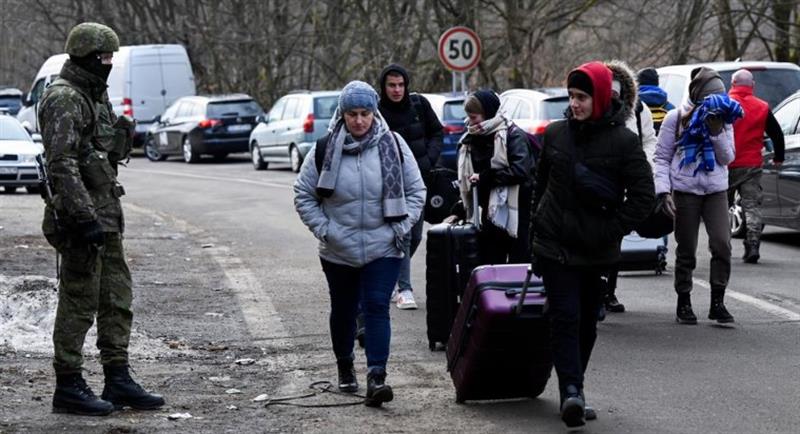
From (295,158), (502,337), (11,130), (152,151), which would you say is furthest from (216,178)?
(502,337)

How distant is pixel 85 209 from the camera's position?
689cm

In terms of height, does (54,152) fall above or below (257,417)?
above

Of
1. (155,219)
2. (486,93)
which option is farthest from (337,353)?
(155,219)

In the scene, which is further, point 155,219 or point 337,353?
point 155,219

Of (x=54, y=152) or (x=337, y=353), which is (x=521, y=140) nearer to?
(x=337, y=353)

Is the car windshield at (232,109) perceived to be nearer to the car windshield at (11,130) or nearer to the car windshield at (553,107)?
the car windshield at (11,130)

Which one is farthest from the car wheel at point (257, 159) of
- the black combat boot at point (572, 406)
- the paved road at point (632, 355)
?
the black combat boot at point (572, 406)

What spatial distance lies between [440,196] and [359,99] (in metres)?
Answer: 2.74

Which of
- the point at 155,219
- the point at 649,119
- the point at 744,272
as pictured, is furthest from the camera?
the point at 155,219

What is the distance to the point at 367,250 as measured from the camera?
7.46 metres

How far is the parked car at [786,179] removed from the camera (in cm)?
1477

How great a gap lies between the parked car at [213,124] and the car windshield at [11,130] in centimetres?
904

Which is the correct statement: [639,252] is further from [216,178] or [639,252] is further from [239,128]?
[239,128]

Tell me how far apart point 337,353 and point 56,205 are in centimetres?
170
